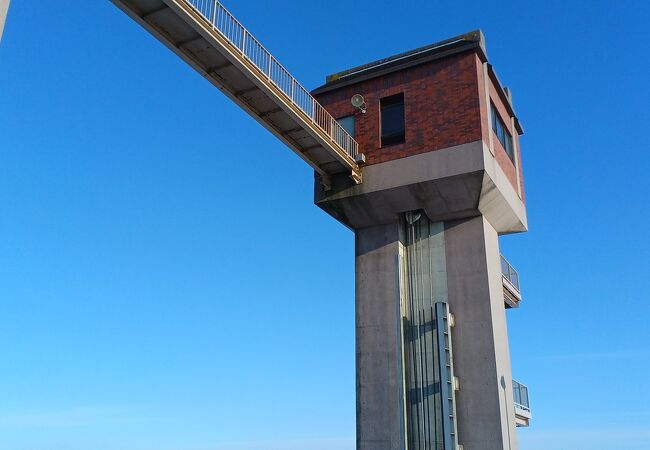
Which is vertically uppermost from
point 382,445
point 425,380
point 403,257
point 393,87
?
point 393,87

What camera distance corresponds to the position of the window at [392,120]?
22.5 m

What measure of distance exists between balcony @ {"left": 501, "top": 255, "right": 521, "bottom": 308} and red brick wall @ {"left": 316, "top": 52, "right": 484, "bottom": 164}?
8358mm

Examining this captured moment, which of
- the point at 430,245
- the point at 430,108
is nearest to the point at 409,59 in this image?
the point at 430,108

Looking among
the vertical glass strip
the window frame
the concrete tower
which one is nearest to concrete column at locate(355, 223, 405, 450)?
the concrete tower

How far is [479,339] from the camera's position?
20297 millimetres

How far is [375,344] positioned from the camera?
70.5 feet

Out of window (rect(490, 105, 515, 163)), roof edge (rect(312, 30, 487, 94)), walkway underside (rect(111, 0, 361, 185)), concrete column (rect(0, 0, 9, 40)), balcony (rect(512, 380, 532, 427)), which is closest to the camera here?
concrete column (rect(0, 0, 9, 40))

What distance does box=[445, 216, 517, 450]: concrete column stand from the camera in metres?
19.5

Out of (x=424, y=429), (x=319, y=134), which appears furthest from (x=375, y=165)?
(x=424, y=429)

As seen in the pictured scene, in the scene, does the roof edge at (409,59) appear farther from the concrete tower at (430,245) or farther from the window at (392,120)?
the window at (392,120)

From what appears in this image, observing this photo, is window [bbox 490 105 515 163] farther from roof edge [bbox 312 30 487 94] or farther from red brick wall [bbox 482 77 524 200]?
roof edge [bbox 312 30 487 94]

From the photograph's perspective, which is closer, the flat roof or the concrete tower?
the concrete tower

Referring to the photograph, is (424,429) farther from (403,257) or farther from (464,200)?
(464,200)

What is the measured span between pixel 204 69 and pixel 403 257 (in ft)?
31.0
